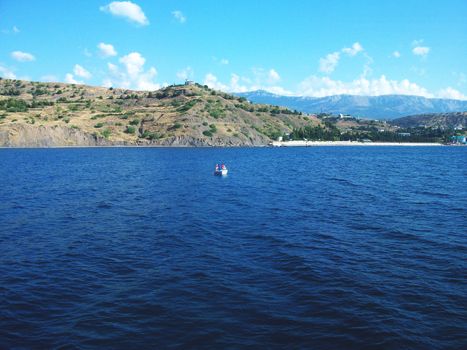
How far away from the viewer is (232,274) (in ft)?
97.1

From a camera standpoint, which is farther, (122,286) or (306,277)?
(306,277)

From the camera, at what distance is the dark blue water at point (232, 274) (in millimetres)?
21344

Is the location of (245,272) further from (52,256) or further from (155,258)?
(52,256)

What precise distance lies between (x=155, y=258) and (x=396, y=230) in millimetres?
25565

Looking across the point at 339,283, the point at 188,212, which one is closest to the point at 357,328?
the point at 339,283

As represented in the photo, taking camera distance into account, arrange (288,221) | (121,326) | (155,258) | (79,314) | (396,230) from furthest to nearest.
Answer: (288,221), (396,230), (155,258), (79,314), (121,326)

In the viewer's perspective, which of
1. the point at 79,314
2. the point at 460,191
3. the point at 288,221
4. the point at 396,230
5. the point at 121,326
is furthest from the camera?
the point at 460,191

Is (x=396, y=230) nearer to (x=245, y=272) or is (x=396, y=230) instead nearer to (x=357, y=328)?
(x=245, y=272)

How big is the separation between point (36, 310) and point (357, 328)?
61.0 ft

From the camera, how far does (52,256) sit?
111 ft

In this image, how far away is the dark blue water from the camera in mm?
21344

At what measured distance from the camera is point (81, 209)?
54.1 m

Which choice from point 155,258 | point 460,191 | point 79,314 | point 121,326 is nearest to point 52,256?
point 155,258

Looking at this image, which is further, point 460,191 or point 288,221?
point 460,191
